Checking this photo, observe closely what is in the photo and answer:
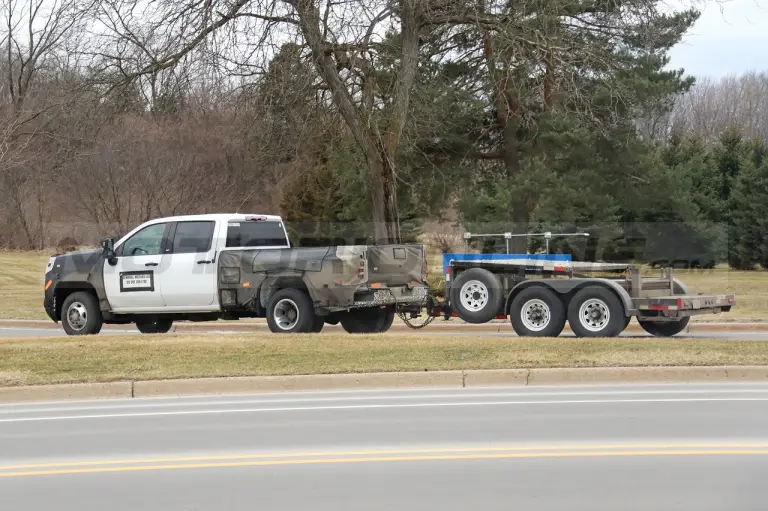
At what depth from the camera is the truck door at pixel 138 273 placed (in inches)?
679

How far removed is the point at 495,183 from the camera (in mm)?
35062

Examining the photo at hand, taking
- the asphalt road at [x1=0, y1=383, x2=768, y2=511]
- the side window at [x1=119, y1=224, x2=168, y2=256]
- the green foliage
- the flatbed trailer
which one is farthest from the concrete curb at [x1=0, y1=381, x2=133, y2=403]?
the green foliage

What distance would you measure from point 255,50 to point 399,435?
14.4m

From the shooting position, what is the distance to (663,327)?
1727 cm

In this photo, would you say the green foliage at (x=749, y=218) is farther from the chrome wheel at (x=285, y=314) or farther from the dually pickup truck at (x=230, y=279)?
the chrome wheel at (x=285, y=314)

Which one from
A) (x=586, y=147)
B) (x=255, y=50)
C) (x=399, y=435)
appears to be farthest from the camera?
(x=586, y=147)

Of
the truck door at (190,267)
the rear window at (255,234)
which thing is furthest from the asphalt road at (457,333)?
the rear window at (255,234)

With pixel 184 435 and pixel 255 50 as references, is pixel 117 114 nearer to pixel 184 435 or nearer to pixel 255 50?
pixel 255 50

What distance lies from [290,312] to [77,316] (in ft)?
13.0

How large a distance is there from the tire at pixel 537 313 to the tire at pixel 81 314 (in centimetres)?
712

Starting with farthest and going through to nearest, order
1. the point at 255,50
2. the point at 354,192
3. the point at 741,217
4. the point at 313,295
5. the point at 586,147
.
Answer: the point at 741,217 < the point at 354,192 < the point at 586,147 < the point at 255,50 < the point at 313,295

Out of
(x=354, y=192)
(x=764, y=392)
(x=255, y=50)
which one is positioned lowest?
(x=764, y=392)

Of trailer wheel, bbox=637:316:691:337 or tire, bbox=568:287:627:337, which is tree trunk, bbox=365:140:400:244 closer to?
trailer wheel, bbox=637:316:691:337

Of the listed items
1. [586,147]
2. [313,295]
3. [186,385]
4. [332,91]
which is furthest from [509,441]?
[586,147]
